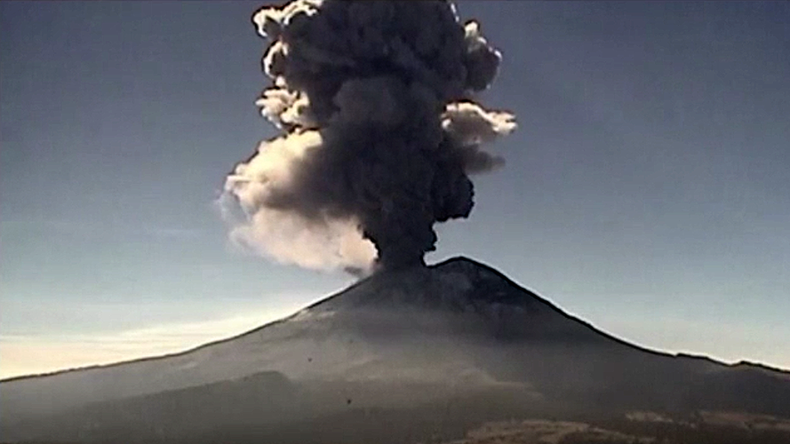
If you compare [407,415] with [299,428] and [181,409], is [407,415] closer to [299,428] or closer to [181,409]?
[299,428]

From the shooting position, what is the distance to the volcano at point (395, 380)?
3137 inches

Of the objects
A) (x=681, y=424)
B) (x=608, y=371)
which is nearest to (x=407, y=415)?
(x=681, y=424)

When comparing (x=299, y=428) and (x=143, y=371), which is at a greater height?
(x=143, y=371)

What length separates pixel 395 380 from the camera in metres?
93.1

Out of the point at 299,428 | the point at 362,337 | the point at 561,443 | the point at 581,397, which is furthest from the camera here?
the point at 362,337

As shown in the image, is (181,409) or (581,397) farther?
(581,397)

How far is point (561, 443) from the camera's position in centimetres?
6994

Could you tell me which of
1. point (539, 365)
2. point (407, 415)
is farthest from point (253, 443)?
point (539, 365)

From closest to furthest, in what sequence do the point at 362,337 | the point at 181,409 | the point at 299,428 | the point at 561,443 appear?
1. the point at 561,443
2. the point at 299,428
3. the point at 181,409
4. the point at 362,337

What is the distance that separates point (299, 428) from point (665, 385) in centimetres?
3869

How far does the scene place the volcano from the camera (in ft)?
261

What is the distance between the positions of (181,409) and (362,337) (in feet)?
80.4

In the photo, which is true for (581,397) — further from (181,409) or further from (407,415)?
(181,409)

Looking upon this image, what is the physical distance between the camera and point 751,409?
89.8 meters
